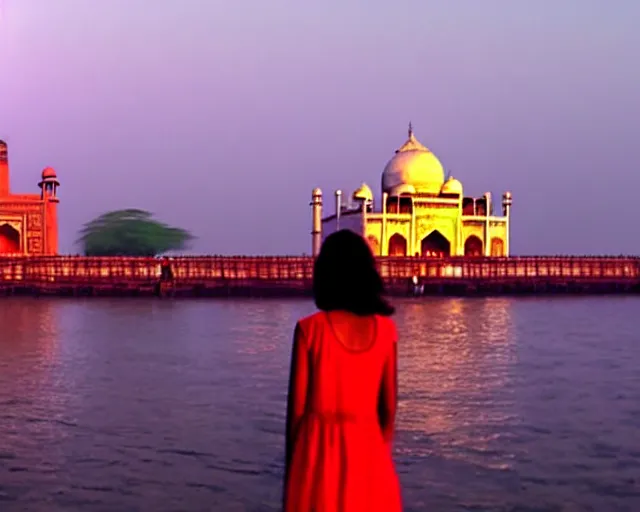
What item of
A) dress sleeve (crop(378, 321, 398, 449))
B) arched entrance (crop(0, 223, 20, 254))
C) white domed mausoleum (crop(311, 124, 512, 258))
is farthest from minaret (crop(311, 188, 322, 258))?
dress sleeve (crop(378, 321, 398, 449))

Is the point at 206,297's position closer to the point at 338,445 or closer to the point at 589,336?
the point at 589,336

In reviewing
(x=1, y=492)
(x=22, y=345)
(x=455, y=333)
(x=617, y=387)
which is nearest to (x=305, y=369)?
(x=1, y=492)

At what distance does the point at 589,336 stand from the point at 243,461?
55.2 ft

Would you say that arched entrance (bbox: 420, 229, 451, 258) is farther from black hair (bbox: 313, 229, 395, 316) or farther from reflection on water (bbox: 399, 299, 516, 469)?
black hair (bbox: 313, 229, 395, 316)

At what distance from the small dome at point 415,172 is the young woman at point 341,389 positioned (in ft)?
155

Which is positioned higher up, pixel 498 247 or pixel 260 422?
pixel 498 247

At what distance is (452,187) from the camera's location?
Answer: 165 ft

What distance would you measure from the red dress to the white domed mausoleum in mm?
44365

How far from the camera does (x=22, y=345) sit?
2030 centimetres

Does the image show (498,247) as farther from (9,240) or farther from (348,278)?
(348,278)

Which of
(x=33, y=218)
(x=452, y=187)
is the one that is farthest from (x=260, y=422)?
(x=452, y=187)

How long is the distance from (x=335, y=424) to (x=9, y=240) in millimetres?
47884

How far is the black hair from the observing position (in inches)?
129

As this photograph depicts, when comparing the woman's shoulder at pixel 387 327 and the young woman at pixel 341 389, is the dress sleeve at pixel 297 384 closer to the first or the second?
the young woman at pixel 341 389
